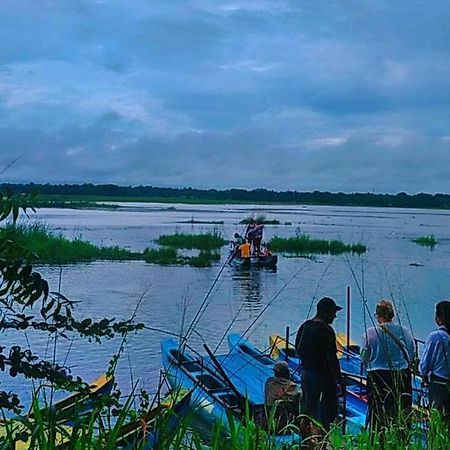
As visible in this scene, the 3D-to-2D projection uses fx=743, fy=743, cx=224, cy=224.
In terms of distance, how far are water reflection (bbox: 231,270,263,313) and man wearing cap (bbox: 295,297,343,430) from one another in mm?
12509

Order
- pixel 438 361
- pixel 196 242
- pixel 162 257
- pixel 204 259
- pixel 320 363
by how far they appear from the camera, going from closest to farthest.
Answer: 1. pixel 438 361
2. pixel 320 363
3. pixel 204 259
4. pixel 162 257
5. pixel 196 242

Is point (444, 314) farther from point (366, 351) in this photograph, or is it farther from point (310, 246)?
point (310, 246)

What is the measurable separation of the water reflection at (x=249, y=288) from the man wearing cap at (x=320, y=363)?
12509 millimetres

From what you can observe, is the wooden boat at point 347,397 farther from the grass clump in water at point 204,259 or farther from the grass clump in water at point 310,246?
the grass clump in water at point 310,246

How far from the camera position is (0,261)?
2.60 metres

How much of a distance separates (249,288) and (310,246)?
14.5 m

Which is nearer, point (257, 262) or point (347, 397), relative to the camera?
point (347, 397)

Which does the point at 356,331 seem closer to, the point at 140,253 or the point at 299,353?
the point at 299,353

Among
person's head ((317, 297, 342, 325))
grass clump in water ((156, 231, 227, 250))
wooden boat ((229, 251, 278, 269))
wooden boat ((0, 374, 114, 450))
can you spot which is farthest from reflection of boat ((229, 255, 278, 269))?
wooden boat ((0, 374, 114, 450))

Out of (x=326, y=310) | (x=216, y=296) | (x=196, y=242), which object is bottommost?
(x=216, y=296)

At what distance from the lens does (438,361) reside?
19.3 feet

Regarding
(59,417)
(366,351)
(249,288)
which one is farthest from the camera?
(249,288)

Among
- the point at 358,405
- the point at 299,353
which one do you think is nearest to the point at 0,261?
the point at 299,353

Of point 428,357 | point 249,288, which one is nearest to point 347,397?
point 428,357
